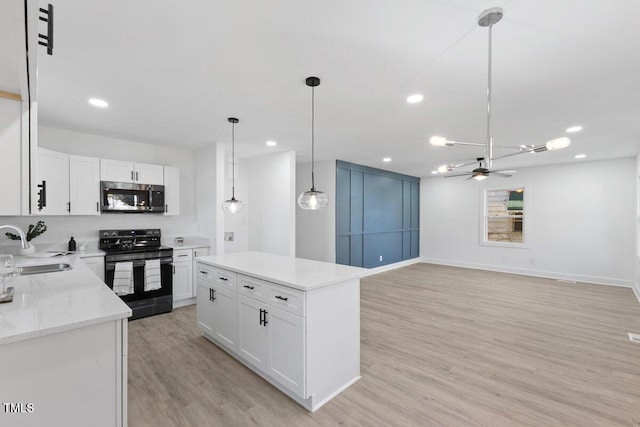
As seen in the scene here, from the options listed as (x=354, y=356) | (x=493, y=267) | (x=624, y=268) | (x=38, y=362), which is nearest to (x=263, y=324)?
(x=354, y=356)

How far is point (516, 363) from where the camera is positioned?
2.74m

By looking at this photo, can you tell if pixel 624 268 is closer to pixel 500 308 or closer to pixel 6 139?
pixel 500 308

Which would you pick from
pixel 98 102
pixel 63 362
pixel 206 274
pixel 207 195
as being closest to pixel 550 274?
pixel 206 274

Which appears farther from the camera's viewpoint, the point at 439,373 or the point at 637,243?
the point at 637,243

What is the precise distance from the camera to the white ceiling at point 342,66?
1584mm

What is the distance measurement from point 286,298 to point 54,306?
1338 millimetres

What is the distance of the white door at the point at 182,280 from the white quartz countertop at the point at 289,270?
4.43 feet

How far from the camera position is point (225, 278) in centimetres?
281

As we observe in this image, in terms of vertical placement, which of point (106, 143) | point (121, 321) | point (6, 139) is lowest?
point (121, 321)

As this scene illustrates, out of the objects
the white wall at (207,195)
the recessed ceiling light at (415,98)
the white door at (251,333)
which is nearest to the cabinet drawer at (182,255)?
the white wall at (207,195)

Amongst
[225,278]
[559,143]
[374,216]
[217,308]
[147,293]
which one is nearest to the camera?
[559,143]

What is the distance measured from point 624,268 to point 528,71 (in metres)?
5.90

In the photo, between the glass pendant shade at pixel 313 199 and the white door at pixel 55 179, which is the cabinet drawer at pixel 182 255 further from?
the glass pendant shade at pixel 313 199

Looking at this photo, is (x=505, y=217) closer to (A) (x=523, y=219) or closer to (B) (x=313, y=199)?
(A) (x=523, y=219)
